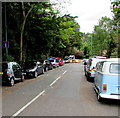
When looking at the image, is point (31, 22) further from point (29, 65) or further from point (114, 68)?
point (114, 68)

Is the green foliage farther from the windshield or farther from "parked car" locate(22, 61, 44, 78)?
"parked car" locate(22, 61, 44, 78)

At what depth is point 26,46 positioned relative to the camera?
25.1 meters

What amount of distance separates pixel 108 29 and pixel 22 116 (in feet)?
148

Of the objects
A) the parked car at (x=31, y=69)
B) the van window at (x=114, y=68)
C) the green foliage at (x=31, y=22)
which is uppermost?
the green foliage at (x=31, y=22)

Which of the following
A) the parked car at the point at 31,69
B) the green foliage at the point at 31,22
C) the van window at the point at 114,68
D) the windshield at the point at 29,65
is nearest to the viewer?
the van window at the point at 114,68

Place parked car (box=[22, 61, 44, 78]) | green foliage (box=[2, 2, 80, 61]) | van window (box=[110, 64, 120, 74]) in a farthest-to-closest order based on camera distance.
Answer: green foliage (box=[2, 2, 80, 61]) < parked car (box=[22, 61, 44, 78]) < van window (box=[110, 64, 120, 74])

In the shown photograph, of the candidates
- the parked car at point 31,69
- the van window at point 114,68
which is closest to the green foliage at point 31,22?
the parked car at point 31,69

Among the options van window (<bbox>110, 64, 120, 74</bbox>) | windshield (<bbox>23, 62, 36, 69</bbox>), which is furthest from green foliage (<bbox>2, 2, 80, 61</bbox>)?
van window (<bbox>110, 64, 120, 74</bbox>)

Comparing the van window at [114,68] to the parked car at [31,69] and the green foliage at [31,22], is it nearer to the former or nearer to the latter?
the parked car at [31,69]

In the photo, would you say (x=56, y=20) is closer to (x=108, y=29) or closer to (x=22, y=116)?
(x=22, y=116)

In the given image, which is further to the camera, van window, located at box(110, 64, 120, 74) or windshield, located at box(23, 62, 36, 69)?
windshield, located at box(23, 62, 36, 69)

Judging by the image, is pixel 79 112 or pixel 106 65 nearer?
pixel 79 112

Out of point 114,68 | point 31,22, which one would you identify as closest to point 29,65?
point 31,22

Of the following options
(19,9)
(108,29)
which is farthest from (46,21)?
(108,29)
